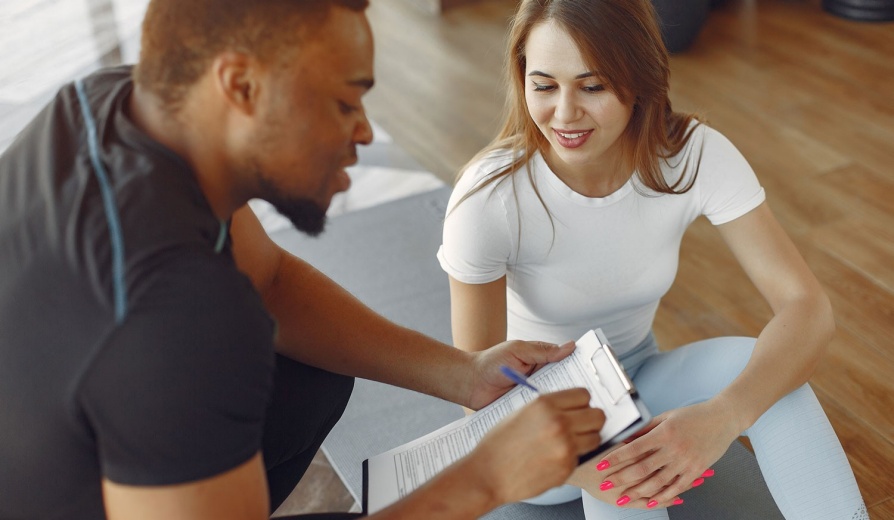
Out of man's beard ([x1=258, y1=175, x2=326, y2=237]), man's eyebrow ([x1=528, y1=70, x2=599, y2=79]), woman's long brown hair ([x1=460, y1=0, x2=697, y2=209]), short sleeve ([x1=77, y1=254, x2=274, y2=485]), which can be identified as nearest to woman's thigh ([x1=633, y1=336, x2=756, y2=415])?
woman's long brown hair ([x1=460, y1=0, x2=697, y2=209])

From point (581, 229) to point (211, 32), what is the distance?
777 millimetres

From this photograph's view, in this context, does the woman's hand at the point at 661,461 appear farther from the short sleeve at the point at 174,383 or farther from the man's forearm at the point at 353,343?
the short sleeve at the point at 174,383

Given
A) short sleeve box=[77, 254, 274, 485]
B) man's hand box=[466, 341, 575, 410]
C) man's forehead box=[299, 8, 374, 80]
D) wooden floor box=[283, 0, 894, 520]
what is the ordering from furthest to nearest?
wooden floor box=[283, 0, 894, 520] → man's hand box=[466, 341, 575, 410] → man's forehead box=[299, 8, 374, 80] → short sleeve box=[77, 254, 274, 485]

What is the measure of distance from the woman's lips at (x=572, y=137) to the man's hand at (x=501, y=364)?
322mm

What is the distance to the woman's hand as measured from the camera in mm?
1397

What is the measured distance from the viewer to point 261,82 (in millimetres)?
965

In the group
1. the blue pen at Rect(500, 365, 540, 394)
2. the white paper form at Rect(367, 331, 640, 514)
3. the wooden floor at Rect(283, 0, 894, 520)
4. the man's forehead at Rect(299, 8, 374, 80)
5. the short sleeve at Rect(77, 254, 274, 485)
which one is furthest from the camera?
the wooden floor at Rect(283, 0, 894, 520)

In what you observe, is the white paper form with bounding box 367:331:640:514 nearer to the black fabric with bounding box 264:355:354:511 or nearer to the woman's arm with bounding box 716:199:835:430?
the black fabric with bounding box 264:355:354:511

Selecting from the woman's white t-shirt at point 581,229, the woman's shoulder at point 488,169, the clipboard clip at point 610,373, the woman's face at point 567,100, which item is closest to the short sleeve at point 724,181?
the woman's white t-shirt at point 581,229

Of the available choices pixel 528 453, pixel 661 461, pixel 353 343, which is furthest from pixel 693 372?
pixel 528 453

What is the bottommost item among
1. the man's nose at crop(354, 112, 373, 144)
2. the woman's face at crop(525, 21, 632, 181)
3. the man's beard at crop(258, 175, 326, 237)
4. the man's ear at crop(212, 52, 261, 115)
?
the woman's face at crop(525, 21, 632, 181)

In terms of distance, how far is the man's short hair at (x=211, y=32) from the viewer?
3.15ft

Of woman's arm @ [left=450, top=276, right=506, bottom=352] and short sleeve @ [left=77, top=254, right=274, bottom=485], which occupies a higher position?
short sleeve @ [left=77, top=254, right=274, bottom=485]

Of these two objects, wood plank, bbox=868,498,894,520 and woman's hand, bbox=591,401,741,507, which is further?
wood plank, bbox=868,498,894,520
